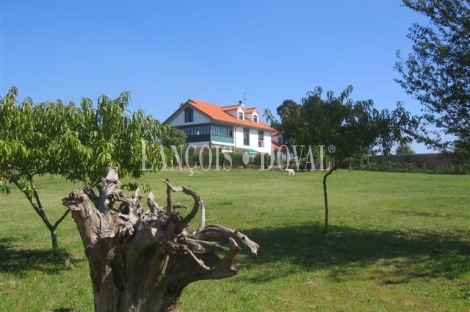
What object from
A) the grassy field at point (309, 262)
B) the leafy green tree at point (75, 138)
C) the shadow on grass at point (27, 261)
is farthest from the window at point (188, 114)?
the leafy green tree at point (75, 138)

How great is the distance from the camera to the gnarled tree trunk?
11.6 feet

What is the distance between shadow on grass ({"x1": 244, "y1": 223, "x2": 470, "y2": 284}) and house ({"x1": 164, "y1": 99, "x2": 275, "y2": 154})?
40.5 meters

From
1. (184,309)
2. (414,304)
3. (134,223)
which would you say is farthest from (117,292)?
(414,304)

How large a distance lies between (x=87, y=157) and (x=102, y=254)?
3958 mm

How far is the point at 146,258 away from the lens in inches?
143

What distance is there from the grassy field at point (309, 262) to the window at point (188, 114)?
39106mm

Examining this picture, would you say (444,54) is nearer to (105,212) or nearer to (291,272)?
(291,272)

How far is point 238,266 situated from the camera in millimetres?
8359

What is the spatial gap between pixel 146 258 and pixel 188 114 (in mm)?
53201

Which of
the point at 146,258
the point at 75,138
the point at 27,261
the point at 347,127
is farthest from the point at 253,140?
the point at 146,258

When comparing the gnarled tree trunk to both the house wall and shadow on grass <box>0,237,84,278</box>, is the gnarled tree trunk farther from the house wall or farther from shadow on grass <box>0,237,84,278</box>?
the house wall

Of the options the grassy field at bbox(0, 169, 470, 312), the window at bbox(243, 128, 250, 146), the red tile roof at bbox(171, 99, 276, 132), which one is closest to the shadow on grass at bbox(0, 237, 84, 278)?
the grassy field at bbox(0, 169, 470, 312)

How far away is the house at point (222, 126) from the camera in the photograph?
179 ft

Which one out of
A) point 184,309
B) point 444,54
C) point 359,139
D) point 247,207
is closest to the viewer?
point 184,309
